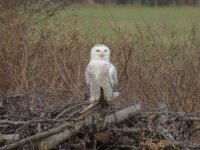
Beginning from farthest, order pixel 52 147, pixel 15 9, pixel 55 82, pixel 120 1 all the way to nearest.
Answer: pixel 120 1 < pixel 15 9 < pixel 55 82 < pixel 52 147

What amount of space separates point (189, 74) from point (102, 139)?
98.2 inches

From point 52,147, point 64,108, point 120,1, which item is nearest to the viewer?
point 52,147

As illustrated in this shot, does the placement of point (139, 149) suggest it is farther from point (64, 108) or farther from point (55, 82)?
point (55, 82)

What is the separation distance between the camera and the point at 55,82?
8.57 metres

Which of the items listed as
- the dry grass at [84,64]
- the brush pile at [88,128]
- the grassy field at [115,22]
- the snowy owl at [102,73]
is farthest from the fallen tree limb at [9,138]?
the grassy field at [115,22]

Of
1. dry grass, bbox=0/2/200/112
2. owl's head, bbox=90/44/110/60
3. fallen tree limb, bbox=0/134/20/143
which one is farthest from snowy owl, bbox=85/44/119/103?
dry grass, bbox=0/2/200/112

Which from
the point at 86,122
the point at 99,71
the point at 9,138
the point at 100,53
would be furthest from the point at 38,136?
the point at 100,53

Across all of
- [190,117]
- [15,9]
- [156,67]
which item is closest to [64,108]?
[190,117]

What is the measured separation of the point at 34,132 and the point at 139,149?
89 cm

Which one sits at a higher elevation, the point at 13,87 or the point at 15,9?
the point at 15,9

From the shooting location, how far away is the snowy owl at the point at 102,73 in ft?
18.8

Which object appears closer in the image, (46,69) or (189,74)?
(189,74)

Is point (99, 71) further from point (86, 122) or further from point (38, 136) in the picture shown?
point (38, 136)

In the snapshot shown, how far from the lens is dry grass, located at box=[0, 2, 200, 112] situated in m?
7.70
